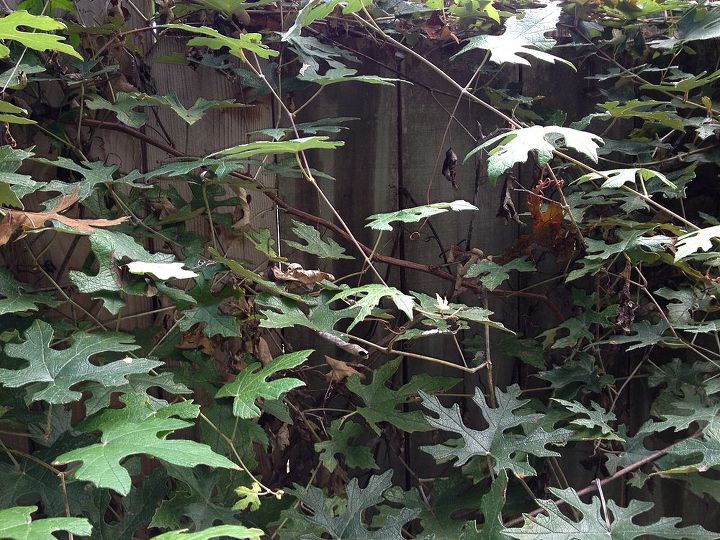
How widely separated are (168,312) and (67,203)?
481mm

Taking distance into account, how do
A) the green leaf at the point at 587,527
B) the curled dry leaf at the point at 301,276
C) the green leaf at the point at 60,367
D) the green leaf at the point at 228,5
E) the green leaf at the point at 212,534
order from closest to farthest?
1. the green leaf at the point at 212,534
2. the green leaf at the point at 60,367
3. the green leaf at the point at 587,527
4. the curled dry leaf at the point at 301,276
5. the green leaf at the point at 228,5

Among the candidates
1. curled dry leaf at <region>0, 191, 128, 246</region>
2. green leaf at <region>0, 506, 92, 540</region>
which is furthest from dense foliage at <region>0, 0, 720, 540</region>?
green leaf at <region>0, 506, 92, 540</region>

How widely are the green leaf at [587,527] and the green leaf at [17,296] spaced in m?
0.91

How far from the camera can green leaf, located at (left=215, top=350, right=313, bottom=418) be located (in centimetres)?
101

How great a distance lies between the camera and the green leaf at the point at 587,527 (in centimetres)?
106

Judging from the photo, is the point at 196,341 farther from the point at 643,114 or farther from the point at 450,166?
the point at 643,114


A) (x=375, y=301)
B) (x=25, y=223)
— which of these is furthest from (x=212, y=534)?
(x=25, y=223)

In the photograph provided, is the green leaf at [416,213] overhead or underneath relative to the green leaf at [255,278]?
overhead

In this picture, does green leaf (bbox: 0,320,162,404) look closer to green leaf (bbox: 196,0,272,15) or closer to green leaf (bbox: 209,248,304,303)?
green leaf (bbox: 209,248,304,303)

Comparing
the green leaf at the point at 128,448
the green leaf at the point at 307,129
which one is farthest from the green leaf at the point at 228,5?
the green leaf at the point at 128,448

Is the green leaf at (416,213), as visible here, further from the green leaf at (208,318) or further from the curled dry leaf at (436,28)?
the curled dry leaf at (436,28)

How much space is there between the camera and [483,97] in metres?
1.74

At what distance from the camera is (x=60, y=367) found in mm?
987

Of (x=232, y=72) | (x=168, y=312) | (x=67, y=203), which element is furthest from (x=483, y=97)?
(x=67, y=203)
